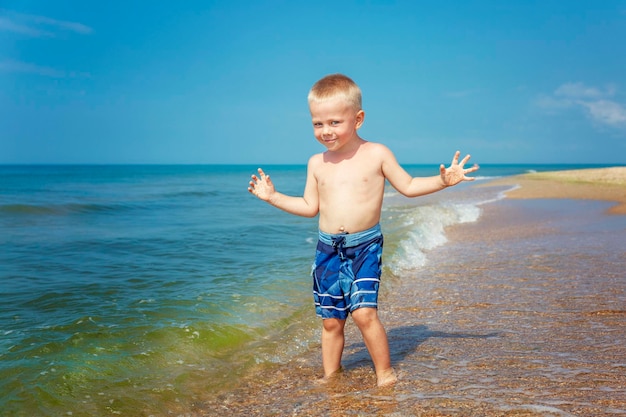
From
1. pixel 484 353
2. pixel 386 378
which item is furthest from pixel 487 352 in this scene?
pixel 386 378

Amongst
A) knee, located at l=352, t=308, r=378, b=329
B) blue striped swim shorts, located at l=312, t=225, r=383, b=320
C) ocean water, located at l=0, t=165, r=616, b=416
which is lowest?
ocean water, located at l=0, t=165, r=616, b=416

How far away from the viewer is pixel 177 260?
8867mm

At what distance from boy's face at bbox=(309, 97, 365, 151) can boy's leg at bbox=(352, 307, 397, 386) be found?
3.74ft

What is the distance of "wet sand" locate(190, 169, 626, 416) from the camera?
3127 mm

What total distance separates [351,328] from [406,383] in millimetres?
1622

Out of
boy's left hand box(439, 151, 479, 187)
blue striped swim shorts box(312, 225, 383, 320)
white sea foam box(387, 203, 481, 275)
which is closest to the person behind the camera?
boy's left hand box(439, 151, 479, 187)

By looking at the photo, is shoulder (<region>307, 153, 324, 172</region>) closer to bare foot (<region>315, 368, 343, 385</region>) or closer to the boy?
the boy

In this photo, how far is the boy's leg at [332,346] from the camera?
147 inches

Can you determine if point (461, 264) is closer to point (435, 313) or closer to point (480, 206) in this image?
point (435, 313)

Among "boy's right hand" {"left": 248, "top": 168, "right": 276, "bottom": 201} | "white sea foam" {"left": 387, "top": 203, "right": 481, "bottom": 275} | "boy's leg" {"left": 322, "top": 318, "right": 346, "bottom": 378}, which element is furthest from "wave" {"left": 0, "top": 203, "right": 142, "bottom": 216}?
"boy's leg" {"left": 322, "top": 318, "right": 346, "bottom": 378}

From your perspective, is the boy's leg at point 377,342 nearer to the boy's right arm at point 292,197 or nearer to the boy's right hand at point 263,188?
the boy's right arm at point 292,197

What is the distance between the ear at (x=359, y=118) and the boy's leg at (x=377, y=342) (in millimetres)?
1236

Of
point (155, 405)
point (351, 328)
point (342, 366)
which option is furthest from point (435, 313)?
point (155, 405)

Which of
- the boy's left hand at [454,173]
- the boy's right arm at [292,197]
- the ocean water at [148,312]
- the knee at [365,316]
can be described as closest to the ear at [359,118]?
the boy's right arm at [292,197]
